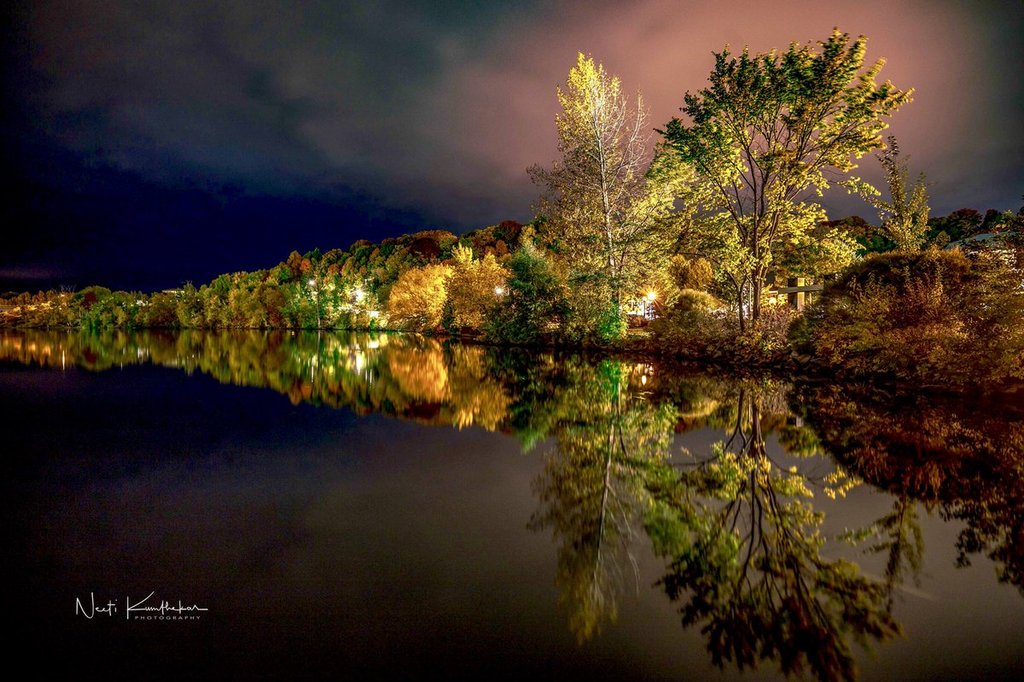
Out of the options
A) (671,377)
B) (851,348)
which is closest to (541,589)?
(671,377)

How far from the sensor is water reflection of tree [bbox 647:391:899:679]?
3.30m

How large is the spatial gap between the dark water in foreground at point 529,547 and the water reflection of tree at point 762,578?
2 centimetres

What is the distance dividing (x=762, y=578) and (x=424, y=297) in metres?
52.4

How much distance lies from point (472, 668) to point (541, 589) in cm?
105

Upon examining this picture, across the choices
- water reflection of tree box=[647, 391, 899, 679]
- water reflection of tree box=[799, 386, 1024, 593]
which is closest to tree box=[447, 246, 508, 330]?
water reflection of tree box=[799, 386, 1024, 593]

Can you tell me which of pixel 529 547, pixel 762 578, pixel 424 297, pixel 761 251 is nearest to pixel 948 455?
pixel 762 578

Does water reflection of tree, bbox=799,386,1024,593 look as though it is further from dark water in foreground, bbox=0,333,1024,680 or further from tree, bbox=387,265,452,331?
tree, bbox=387,265,452,331

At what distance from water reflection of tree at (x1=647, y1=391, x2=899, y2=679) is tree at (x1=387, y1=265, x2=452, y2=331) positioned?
146 feet

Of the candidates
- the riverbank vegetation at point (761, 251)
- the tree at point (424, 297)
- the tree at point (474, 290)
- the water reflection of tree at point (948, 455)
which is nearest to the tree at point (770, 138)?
the riverbank vegetation at point (761, 251)

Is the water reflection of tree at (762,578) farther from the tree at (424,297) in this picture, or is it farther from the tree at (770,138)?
the tree at (424,297)

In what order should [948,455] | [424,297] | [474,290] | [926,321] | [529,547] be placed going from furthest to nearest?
1. [424,297]
2. [474,290]
3. [926,321]
4. [948,455]
5. [529,547]

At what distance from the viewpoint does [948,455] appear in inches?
293

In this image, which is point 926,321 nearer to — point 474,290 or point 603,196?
point 603,196

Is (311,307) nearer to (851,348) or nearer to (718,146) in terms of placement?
(718,146)
